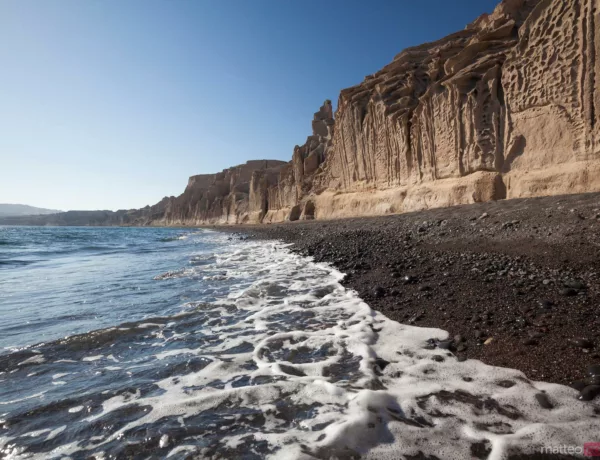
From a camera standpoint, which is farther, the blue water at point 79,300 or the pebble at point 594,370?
the blue water at point 79,300

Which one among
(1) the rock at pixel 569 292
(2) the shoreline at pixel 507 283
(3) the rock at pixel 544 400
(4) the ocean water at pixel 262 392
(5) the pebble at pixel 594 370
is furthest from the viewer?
(1) the rock at pixel 569 292

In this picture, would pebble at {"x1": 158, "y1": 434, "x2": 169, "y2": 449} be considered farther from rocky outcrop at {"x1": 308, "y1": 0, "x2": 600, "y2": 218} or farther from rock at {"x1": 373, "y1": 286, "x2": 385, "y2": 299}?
rocky outcrop at {"x1": 308, "y1": 0, "x2": 600, "y2": 218}

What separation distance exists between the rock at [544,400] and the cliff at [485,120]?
8.80 m

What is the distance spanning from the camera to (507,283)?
14.2 feet

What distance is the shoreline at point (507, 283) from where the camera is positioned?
282cm

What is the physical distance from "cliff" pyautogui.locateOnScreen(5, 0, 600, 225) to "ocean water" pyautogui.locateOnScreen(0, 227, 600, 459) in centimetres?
893

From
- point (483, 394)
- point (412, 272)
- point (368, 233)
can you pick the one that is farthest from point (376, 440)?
point (368, 233)

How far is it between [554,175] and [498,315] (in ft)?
27.1

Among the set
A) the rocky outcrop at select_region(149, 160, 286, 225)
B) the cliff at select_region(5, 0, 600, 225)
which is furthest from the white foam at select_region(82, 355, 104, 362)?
the rocky outcrop at select_region(149, 160, 286, 225)

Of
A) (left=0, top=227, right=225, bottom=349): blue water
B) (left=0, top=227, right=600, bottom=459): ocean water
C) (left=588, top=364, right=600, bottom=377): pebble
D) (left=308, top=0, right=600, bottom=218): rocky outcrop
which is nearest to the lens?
(left=0, top=227, right=600, bottom=459): ocean water

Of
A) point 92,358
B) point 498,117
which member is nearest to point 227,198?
point 498,117

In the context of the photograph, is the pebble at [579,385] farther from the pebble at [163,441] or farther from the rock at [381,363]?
the pebble at [163,441]

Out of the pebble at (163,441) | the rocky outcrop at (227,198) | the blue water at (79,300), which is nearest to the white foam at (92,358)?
the blue water at (79,300)

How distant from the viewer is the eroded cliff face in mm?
8695
